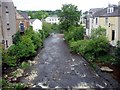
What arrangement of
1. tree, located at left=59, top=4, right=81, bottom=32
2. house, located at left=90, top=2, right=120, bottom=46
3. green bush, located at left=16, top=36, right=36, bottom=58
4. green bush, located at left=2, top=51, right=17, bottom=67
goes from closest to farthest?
1. green bush, located at left=2, top=51, right=17, bottom=67
2. green bush, located at left=16, top=36, right=36, bottom=58
3. house, located at left=90, top=2, right=120, bottom=46
4. tree, located at left=59, top=4, right=81, bottom=32

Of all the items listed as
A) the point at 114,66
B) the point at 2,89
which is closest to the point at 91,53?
the point at 114,66

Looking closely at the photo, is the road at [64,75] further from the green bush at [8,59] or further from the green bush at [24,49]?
the green bush at [8,59]

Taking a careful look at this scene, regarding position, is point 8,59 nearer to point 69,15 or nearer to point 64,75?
point 64,75

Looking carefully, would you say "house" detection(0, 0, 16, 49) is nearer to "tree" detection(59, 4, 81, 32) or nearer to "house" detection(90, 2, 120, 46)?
"house" detection(90, 2, 120, 46)

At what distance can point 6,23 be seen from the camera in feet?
104

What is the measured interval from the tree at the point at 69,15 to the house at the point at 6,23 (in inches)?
1162

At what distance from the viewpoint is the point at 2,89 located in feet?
59.6

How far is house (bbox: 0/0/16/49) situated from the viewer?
3002cm

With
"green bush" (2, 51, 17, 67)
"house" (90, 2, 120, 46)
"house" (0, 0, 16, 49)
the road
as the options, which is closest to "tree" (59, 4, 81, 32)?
"house" (90, 2, 120, 46)

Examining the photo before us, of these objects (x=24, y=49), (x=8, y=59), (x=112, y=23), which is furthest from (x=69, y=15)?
(x=8, y=59)

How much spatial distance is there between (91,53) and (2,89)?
1673cm

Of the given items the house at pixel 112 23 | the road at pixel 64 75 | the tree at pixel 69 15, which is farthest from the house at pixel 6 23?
the tree at pixel 69 15

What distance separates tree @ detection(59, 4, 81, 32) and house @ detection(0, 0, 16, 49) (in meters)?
29.5

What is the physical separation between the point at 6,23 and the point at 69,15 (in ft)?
109
